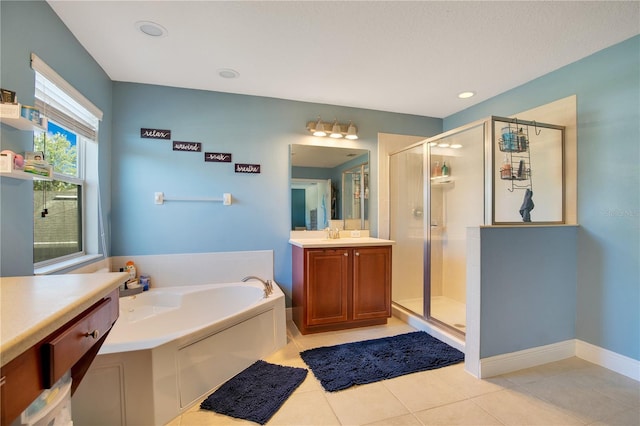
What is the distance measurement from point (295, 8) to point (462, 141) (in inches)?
91.2

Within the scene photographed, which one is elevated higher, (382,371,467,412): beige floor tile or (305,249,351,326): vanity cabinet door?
(305,249,351,326): vanity cabinet door

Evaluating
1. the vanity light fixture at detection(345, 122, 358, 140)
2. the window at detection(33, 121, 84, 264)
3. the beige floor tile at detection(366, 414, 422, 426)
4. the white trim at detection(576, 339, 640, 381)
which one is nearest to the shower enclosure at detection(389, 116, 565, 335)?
the vanity light fixture at detection(345, 122, 358, 140)

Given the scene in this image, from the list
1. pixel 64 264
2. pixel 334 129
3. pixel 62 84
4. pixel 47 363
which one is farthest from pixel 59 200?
pixel 334 129

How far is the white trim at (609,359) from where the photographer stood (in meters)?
2.06

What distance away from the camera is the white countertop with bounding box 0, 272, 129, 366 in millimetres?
626

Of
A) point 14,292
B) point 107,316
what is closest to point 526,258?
point 107,316

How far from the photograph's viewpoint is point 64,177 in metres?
2.15

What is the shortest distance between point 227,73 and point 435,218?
256cm

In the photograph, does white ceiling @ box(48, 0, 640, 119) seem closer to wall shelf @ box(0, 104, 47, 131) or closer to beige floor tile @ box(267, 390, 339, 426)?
wall shelf @ box(0, 104, 47, 131)

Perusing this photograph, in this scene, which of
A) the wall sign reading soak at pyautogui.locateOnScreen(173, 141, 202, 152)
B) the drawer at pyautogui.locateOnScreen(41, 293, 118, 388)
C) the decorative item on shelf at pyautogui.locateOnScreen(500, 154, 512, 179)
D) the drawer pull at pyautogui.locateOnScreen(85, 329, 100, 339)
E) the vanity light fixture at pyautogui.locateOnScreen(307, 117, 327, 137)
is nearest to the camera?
the drawer at pyautogui.locateOnScreen(41, 293, 118, 388)

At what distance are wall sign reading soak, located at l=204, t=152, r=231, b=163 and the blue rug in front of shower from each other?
201 cm

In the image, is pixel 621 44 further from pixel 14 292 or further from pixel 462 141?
pixel 14 292

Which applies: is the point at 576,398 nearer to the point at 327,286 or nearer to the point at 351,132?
the point at 327,286

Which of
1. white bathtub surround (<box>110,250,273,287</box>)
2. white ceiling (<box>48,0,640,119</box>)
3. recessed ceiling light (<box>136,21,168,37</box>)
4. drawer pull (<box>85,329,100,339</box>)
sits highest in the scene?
recessed ceiling light (<box>136,21,168,37</box>)
